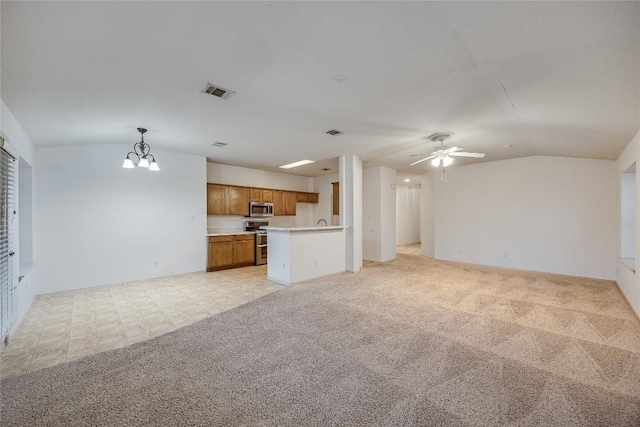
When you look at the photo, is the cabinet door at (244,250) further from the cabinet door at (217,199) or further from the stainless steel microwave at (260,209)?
the cabinet door at (217,199)

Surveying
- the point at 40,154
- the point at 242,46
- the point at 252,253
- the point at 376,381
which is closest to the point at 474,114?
the point at 242,46

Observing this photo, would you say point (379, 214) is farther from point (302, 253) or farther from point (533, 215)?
point (533, 215)

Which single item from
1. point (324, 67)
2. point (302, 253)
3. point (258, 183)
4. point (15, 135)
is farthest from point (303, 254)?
point (15, 135)

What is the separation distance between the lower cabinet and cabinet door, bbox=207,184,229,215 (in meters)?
0.77

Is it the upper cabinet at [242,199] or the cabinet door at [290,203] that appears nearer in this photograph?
the upper cabinet at [242,199]

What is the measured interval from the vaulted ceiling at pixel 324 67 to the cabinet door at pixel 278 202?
368 centimetres

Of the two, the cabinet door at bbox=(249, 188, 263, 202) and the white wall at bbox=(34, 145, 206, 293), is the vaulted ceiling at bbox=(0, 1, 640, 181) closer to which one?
the white wall at bbox=(34, 145, 206, 293)

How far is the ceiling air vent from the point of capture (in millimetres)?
2777

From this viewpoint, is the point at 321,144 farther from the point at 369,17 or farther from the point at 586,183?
the point at 586,183

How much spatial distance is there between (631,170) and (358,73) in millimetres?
5060

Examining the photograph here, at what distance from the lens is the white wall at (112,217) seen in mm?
4602

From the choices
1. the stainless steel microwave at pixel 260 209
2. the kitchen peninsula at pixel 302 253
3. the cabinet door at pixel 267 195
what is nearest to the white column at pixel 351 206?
the kitchen peninsula at pixel 302 253

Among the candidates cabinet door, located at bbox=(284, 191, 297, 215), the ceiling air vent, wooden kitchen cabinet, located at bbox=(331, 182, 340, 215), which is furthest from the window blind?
wooden kitchen cabinet, located at bbox=(331, 182, 340, 215)

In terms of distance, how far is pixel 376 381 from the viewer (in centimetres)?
210
